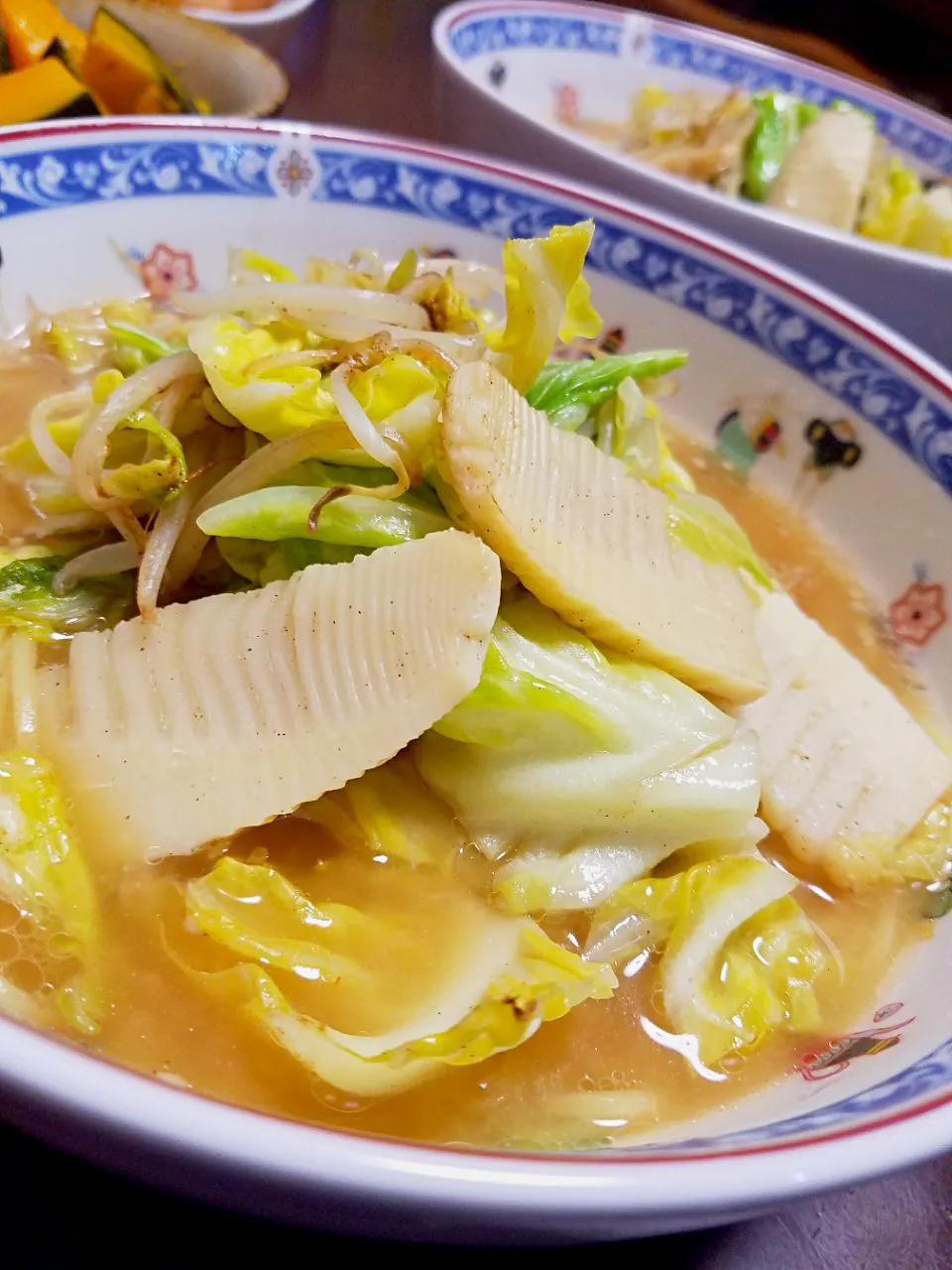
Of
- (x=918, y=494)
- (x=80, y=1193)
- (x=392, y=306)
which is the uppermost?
(x=392, y=306)

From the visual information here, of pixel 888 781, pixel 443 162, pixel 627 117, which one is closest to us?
pixel 888 781

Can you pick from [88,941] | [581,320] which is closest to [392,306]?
[581,320]

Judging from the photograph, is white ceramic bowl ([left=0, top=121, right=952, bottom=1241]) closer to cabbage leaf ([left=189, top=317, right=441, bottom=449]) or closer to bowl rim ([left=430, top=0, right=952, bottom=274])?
bowl rim ([left=430, top=0, right=952, bottom=274])

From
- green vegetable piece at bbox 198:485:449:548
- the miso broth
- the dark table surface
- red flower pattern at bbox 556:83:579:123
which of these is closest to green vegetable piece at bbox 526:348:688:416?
green vegetable piece at bbox 198:485:449:548

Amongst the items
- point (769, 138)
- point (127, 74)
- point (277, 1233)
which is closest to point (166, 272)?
point (127, 74)

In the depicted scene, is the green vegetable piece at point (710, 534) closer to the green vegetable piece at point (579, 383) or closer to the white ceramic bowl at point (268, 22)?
the green vegetable piece at point (579, 383)

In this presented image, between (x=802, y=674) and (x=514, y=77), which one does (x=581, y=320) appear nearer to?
(x=802, y=674)

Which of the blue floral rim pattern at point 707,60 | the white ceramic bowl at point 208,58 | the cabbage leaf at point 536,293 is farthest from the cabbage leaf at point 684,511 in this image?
the blue floral rim pattern at point 707,60
